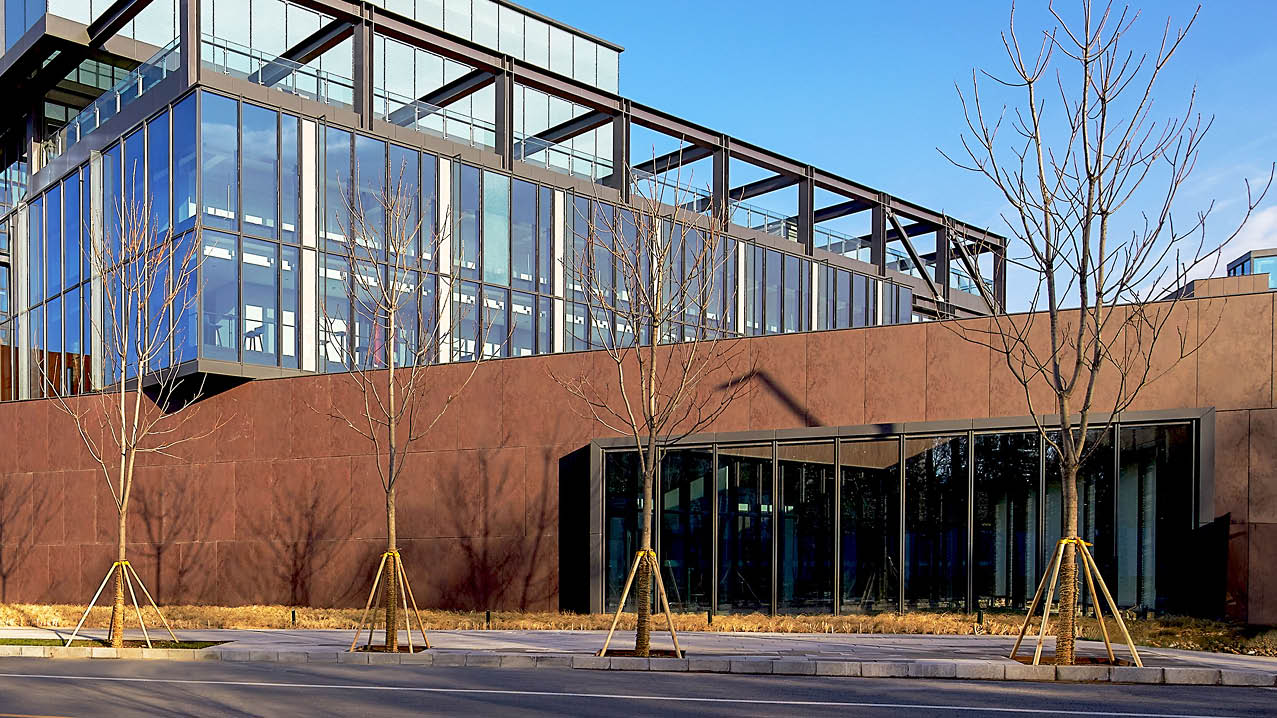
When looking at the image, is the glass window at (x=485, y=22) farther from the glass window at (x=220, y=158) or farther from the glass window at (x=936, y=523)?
the glass window at (x=936, y=523)

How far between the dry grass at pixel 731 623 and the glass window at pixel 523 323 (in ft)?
33.5

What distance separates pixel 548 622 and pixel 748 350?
640 centimetres

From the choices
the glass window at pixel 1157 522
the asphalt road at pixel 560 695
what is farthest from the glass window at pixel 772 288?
the asphalt road at pixel 560 695

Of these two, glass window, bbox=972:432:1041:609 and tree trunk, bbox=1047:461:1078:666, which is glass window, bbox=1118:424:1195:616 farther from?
tree trunk, bbox=1047:461:1078:666

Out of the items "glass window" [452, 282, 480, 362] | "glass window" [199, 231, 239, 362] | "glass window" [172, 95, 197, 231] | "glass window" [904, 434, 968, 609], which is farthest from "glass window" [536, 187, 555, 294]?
"glass window" [904, 434, 968, 609]

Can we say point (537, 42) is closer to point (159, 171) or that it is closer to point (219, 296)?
point (159, 171)

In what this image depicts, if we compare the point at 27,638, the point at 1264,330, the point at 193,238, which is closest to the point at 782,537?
the point at 1264,330

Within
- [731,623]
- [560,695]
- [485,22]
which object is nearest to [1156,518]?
[731,623]

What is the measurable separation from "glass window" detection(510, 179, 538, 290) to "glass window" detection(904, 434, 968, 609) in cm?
1650

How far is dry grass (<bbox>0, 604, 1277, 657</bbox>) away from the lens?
57.6 feet

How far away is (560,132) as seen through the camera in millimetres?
40344

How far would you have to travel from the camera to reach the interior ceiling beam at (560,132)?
3681 centimetres

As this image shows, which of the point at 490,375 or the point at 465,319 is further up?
the point at 465,319

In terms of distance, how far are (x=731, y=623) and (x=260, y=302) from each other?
15.0 metres
